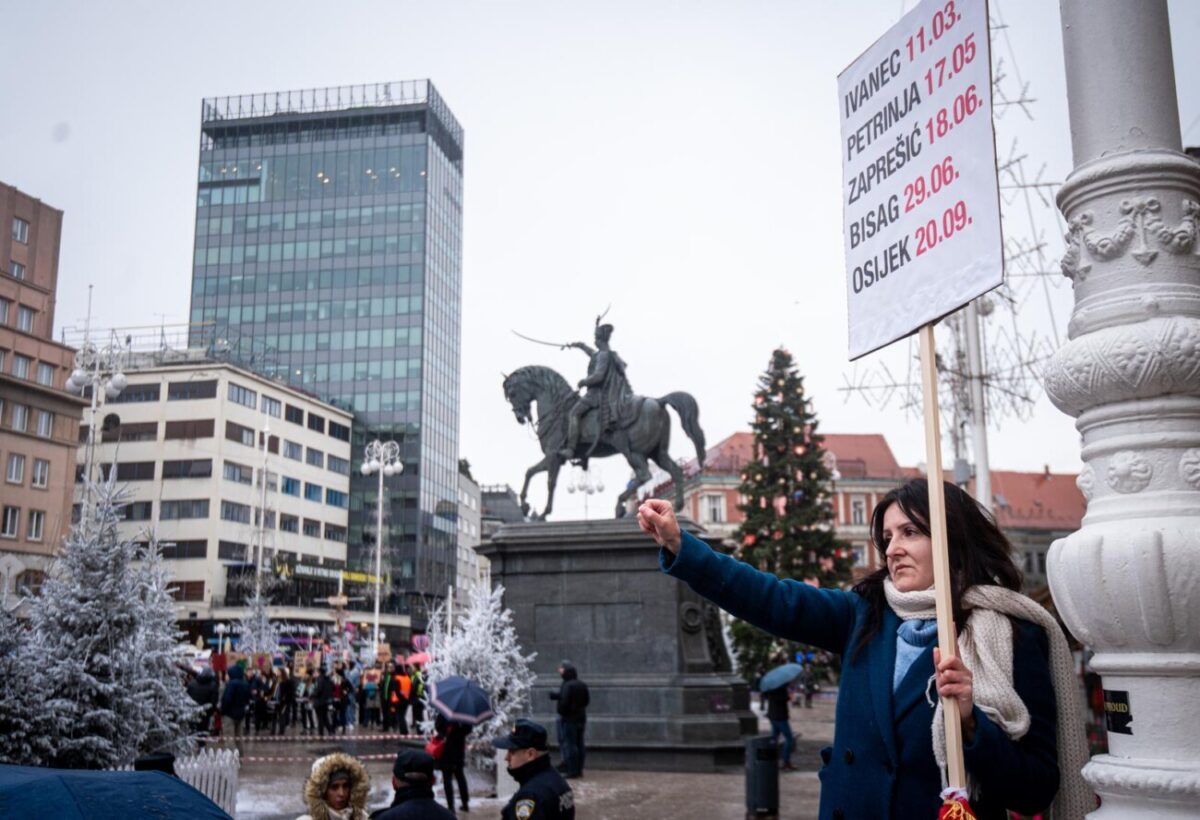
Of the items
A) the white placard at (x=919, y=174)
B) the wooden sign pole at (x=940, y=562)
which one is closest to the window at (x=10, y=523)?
the white placard at (x=919, y=174)

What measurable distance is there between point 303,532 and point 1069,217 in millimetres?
87318

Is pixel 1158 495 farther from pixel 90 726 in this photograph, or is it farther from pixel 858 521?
pixel 858 521

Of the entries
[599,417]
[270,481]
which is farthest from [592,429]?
[270,481]

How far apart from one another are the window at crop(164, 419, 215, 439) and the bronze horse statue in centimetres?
6064

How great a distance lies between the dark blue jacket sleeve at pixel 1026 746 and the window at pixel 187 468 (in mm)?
77853

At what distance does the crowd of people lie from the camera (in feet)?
74.4

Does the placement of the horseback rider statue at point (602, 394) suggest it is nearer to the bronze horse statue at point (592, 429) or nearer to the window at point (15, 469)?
the bronze horse statue at point (592, 429)

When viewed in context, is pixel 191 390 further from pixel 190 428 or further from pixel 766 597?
pixel 766 597

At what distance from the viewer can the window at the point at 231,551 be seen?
75375mm

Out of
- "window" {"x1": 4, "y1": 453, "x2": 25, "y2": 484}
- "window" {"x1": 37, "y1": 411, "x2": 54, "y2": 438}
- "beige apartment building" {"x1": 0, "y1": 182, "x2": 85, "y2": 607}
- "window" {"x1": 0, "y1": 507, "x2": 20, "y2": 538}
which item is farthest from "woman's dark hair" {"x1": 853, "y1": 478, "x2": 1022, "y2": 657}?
"window" {"x1": 37, "y1": 411, "x2": 54, "y2": 438}

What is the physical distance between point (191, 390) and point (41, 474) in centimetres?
2438

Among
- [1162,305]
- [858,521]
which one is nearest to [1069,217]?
[1162,305]

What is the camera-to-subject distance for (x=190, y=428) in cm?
7619

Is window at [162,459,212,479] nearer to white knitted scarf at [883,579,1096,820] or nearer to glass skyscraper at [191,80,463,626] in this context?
glass skyscraper at [191,80,463,626]
